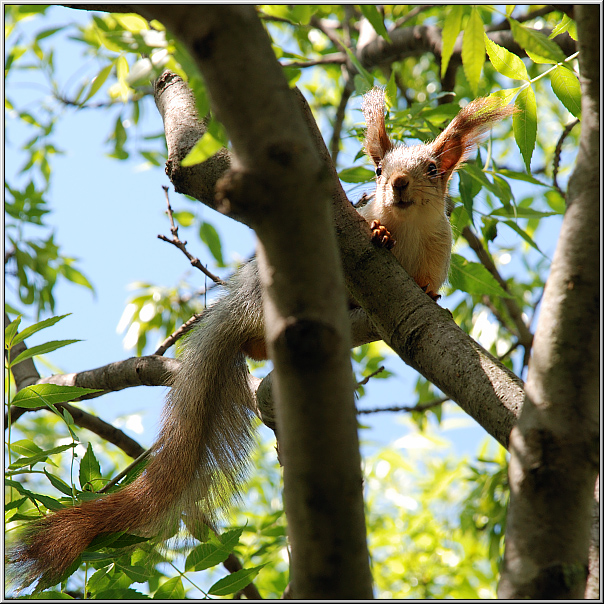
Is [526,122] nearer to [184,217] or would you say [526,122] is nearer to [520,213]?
[520,213]

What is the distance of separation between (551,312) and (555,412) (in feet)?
0.45

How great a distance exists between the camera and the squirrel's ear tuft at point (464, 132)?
1.93 m

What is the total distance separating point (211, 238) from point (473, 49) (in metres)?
1.65

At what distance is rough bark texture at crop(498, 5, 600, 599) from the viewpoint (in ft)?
2.63

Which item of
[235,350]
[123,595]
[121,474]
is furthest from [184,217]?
[123,595]

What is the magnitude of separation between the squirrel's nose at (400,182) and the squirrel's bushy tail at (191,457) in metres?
0.61

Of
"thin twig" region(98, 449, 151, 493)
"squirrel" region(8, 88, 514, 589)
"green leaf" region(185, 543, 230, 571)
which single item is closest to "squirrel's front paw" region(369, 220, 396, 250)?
"squirrel" region(8, 88, 514, 589)

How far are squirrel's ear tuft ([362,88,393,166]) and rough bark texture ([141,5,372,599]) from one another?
1.39 metres

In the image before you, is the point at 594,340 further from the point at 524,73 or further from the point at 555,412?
the point at 524,73

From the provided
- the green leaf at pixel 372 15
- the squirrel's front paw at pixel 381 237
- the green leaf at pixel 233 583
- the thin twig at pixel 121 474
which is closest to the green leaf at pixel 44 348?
the thin twig at pixel 121 474

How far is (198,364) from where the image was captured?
2.22 m

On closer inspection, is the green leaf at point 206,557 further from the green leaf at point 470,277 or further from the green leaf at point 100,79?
the green leaf at point 100,79

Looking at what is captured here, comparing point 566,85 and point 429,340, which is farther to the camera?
point 566,85

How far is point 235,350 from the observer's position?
2.31 meters
